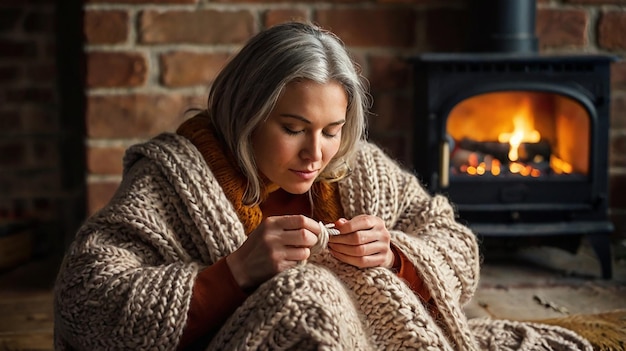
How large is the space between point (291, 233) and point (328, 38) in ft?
1.23

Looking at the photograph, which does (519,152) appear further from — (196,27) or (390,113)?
(196,27)

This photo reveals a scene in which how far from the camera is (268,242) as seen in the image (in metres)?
1.26

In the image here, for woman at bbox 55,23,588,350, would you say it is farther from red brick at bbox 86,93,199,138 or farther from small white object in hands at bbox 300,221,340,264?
red brick at bbox 86,93,199,138

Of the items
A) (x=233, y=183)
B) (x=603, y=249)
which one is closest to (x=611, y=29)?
(x=603, y=249)

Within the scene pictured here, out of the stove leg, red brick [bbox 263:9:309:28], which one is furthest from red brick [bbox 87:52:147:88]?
the stove leg

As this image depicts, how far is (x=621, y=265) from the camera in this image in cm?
246

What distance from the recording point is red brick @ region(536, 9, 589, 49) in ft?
8.14

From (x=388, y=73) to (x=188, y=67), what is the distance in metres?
0.58

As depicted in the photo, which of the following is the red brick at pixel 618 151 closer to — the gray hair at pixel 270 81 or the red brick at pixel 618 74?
the red brick at pixel 618 74

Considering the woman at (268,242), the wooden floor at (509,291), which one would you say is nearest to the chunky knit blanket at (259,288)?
the woman at (268,242)

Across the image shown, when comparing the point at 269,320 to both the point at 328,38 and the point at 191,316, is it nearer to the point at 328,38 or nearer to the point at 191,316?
the point at 191,316

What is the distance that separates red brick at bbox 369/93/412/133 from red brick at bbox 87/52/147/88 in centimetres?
68

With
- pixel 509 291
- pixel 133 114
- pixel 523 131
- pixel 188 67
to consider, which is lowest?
pixel 509 291

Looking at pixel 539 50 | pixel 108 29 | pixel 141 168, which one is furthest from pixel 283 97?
pixel 539 50
